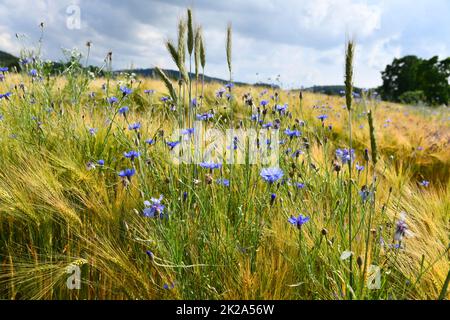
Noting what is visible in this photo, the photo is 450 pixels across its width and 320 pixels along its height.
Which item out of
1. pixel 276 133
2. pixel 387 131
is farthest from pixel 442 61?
pixel 276 133

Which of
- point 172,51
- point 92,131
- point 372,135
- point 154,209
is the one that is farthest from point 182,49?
point 92,131

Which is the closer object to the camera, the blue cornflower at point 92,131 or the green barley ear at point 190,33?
the green barley ear at point 190,33

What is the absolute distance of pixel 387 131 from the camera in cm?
470

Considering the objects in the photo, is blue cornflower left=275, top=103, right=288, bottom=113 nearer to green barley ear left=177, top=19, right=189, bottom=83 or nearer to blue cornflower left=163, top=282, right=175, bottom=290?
green barley ear left=177, top=19, right=189, bottom=83

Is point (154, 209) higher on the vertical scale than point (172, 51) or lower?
lower

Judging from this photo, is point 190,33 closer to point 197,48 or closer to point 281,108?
point 197,48

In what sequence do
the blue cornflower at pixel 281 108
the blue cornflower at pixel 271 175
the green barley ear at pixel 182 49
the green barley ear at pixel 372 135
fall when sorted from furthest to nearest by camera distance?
the blue cornflower at pixel 281 108 < the blue cornflower at pixel 271 175 < the green barley ear at pixel 182 49 < the green barley ear at pixel 372 135

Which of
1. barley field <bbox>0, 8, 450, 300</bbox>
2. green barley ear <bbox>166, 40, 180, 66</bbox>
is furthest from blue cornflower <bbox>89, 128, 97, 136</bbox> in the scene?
green barley ear <bbox>166, 40, 180, 66</bbox>

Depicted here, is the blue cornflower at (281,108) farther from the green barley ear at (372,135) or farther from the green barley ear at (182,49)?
the green barley ear at (372,135)

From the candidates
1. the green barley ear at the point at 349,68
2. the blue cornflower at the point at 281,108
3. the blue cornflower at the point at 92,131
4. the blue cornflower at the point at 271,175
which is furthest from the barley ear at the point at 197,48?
the blue cornflower at the point at 92,131

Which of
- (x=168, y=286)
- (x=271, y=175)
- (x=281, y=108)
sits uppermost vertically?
(x=281, y=108)
